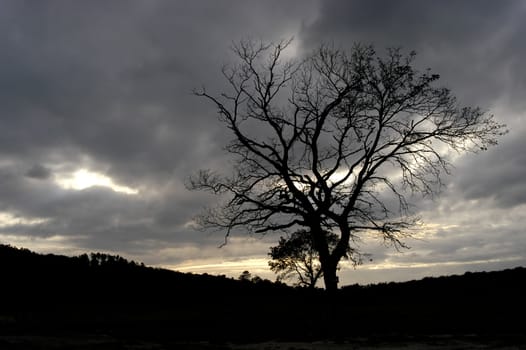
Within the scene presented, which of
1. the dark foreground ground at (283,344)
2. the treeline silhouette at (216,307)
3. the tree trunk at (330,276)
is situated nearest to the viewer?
the dark foreground ground at (283,344)

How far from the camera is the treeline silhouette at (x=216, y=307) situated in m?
16.7

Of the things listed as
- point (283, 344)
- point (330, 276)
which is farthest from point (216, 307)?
point (283, 344)

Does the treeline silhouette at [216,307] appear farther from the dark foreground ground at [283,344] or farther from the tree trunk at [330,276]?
the dark foreground ground at [283,344]

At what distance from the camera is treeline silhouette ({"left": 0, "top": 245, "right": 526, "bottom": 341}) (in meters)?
16.7

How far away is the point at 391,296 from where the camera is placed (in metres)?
29.4

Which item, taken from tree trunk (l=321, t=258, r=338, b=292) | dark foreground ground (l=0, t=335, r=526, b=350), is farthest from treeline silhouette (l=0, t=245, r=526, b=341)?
dark foreground ground (l=0, t=335, r=526, b=350)

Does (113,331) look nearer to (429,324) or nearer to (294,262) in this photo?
(429,324)

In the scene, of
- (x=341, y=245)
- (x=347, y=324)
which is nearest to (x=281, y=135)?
(x=341, y=245)

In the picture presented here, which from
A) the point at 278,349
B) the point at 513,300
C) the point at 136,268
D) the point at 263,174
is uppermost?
the point at 263,174

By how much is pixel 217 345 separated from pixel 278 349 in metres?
1.89

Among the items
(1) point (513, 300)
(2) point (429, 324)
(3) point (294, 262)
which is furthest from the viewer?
(3) point (294, 262)

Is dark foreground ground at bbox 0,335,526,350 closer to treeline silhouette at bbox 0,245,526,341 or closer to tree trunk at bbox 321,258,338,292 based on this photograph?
treeline silhouette at bbox 0,245,526,341

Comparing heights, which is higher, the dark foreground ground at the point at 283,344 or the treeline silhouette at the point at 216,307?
the treeline silhouette at the point at 216,307

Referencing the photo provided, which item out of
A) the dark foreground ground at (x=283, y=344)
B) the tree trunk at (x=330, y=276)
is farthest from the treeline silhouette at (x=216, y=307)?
the dark foreground ground at (x=283, y=344)
